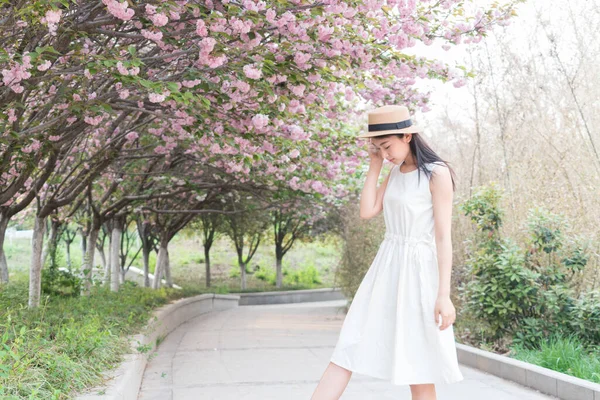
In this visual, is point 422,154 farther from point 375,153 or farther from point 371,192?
point 371,192

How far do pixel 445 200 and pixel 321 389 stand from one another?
1.09 metres

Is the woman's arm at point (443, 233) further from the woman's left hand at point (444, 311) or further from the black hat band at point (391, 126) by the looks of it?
the black hat band at point (391, 126)

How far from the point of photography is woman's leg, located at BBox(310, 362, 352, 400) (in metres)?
3.07

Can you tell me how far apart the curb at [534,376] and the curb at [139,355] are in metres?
3.16

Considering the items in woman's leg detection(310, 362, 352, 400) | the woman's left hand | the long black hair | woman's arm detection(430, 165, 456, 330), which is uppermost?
the long black hair

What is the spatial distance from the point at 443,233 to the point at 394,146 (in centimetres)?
50

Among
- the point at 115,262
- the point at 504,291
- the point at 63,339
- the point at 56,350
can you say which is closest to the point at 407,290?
the point at 56,350

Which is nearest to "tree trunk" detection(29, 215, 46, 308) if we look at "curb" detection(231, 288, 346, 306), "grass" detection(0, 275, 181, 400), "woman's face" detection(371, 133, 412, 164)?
"grass" detection(0, 275, 181, 400)

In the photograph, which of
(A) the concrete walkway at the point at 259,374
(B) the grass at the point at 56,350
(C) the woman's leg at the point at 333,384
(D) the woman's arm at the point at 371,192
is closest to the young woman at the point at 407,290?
(C) the woman's leg at the point at 333,384

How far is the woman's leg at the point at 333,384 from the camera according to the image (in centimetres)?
307

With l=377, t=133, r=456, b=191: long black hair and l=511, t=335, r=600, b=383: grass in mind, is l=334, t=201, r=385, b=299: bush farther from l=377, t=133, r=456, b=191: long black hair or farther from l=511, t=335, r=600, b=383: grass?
l=377, t=133, r=456, b=191: long black hair

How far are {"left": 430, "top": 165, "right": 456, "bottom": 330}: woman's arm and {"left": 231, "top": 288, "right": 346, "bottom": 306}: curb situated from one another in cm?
1975

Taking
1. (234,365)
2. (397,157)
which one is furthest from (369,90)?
(397,157)

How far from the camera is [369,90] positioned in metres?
7.73
